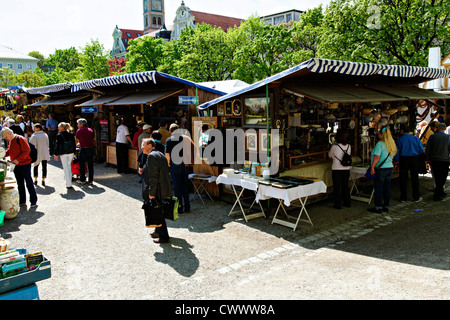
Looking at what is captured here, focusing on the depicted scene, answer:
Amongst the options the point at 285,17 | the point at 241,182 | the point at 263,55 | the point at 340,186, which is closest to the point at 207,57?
the point at 263,55

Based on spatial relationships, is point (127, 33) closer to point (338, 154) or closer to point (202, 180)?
point (202, 180)

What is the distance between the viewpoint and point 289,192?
5.88 meters

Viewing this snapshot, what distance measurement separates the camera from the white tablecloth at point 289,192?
5875 mm

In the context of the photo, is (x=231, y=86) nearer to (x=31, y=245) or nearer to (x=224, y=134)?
(x=224, y=134)

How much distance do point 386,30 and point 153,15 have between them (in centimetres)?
8631

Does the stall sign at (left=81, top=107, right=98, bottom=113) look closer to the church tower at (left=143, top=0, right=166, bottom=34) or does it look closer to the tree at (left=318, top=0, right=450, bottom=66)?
the tree at (left=318, top=0, right=450, bottom=66)

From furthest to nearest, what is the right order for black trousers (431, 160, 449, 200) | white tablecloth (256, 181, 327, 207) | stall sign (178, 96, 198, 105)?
stall sign (178, 96, 198, 105) → black trousers (431, 160, 449, 200) → white tablecloth (256, 181, 327, 207)

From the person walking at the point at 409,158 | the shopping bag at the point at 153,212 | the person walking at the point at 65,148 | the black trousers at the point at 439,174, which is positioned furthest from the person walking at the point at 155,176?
the black trousers at the point at 439,174

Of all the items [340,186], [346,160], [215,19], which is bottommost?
[340,186]

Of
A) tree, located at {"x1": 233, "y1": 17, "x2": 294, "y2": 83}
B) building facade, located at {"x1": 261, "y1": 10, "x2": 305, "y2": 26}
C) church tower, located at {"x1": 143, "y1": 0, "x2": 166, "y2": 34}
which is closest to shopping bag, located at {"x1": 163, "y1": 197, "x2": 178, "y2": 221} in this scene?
tree, located at {"x1": 233, "y1": 17, "x2": 294, "y2": 83}

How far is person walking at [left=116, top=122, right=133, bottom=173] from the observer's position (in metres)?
11.4

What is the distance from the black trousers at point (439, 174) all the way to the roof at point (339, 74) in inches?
64.5

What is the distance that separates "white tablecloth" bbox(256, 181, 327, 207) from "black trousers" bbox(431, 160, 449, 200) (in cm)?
316
